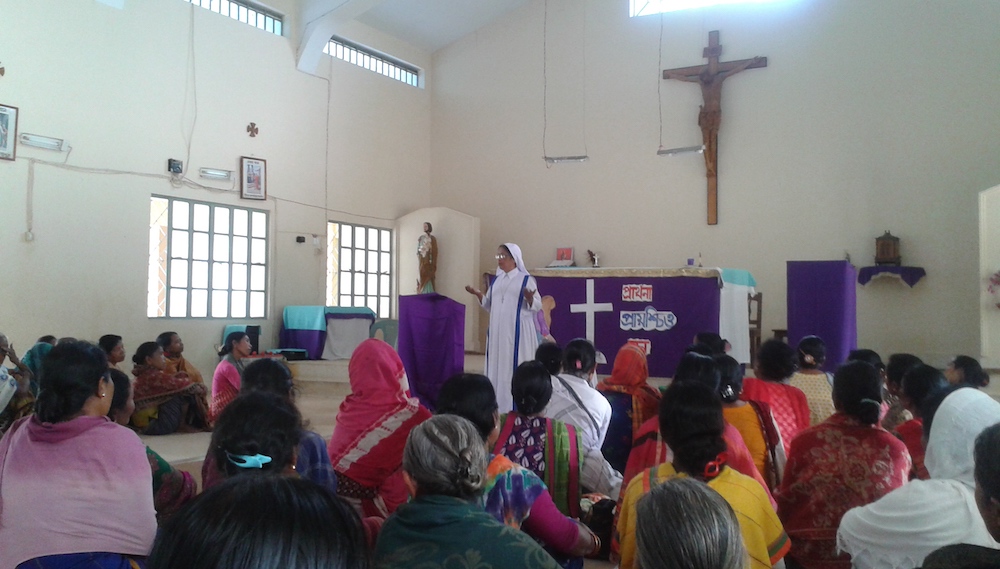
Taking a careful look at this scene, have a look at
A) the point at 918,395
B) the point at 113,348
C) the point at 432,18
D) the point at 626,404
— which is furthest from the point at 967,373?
the point at 432,18

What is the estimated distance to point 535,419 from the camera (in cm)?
224

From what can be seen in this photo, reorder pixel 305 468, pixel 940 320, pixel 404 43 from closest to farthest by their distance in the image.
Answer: pixel 305 468 → pixel 940 320 → pixel 404 43

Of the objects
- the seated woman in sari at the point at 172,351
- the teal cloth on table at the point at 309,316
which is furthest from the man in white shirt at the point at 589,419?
the teal cloth on table at the point at 309,316

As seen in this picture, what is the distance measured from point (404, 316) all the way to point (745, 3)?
231 inches

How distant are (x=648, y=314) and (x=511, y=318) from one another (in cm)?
126

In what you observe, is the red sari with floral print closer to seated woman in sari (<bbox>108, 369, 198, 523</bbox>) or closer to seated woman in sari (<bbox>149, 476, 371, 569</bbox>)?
seated woman in sari (<bbox>108, 369, 198, 523</bbox>)

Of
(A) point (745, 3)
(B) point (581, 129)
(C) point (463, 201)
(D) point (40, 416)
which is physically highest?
(A) point (745, 3)

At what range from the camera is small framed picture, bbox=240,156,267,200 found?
26.0 ft

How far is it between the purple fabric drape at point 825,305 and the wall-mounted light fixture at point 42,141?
637 centimetres

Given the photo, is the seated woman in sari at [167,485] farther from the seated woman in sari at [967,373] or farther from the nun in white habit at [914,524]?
the seated woman in sari at [967,373]

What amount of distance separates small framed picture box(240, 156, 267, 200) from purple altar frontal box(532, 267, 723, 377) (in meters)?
3.87

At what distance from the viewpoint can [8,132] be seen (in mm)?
6105

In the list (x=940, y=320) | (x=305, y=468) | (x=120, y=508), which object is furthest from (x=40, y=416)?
(x=940, y=320)

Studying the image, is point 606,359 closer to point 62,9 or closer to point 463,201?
point 463,201
